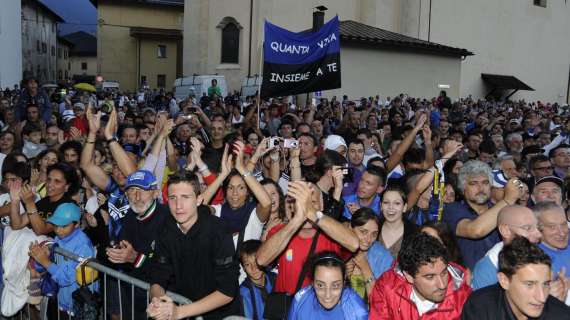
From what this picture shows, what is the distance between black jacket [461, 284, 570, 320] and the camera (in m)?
3.11

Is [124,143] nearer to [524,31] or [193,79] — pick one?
[193,79]

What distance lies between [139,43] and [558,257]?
151 ft

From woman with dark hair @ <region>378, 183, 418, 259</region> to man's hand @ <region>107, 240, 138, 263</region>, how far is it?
2030mm

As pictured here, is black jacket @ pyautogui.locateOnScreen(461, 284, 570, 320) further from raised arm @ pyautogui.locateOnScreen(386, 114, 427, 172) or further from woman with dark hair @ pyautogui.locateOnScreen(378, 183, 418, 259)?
raised arm @ pyautogui.locateOnScreen(386, 114, 427, 172)

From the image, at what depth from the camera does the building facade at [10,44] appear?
106 feet

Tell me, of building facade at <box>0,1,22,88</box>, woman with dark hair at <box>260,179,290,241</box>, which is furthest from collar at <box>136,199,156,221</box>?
building facade at <box>0,1,22,88</box>

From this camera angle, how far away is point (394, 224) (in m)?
4.77

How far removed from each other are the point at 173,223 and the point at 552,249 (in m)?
2.83

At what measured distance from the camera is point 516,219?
3.96 metres

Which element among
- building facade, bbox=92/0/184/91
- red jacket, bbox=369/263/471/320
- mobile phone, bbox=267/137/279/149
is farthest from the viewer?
building facade, bbox=92/0/184/91

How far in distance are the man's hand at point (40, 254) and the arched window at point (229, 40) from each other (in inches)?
1005

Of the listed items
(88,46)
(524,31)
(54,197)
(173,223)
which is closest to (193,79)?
(54,197)

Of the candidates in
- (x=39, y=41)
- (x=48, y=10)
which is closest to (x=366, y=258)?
(x=39, y=41)

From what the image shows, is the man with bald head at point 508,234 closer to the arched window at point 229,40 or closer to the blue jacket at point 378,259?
the blue jacket at point 378,259
